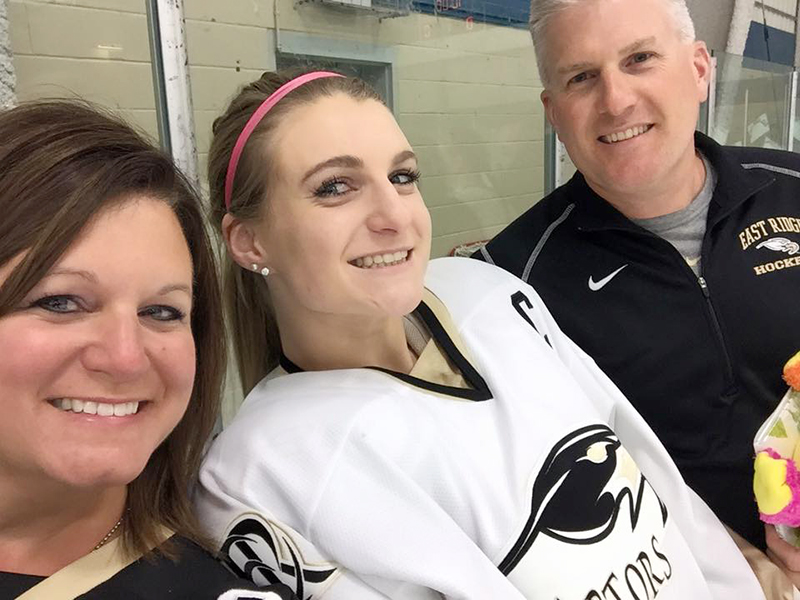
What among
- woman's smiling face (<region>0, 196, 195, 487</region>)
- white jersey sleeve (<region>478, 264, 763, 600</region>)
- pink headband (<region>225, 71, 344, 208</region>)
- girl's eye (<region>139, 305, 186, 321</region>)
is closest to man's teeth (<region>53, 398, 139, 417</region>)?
woman's smiling face (<region>0, 196, 195, 487</region>)

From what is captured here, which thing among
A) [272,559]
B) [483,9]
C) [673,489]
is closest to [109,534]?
[272,559]

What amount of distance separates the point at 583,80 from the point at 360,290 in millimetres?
721

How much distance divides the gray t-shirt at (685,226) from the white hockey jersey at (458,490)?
17.2 inches

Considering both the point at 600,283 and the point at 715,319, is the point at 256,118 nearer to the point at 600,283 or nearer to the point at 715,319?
the point at 600,283

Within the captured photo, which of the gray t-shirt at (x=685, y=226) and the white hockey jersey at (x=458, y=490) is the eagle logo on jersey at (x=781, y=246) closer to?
the gray t-shirt at (x=685, y=226)

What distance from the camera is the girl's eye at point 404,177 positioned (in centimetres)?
108

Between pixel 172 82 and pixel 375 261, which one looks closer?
pixel 375 261

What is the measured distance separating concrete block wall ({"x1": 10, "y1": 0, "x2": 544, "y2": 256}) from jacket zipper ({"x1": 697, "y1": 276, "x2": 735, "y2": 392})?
1.14 metres

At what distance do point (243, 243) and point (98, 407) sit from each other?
0.40 m

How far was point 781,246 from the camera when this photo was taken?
1.41m

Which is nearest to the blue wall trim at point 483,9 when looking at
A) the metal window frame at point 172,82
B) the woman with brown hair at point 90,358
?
the metal window frame at point 172,82

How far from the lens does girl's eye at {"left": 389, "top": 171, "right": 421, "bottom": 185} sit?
3.53 ft

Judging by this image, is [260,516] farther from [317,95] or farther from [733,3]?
[733,3]

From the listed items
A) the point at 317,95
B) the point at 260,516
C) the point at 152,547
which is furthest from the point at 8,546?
the point at 317,95
